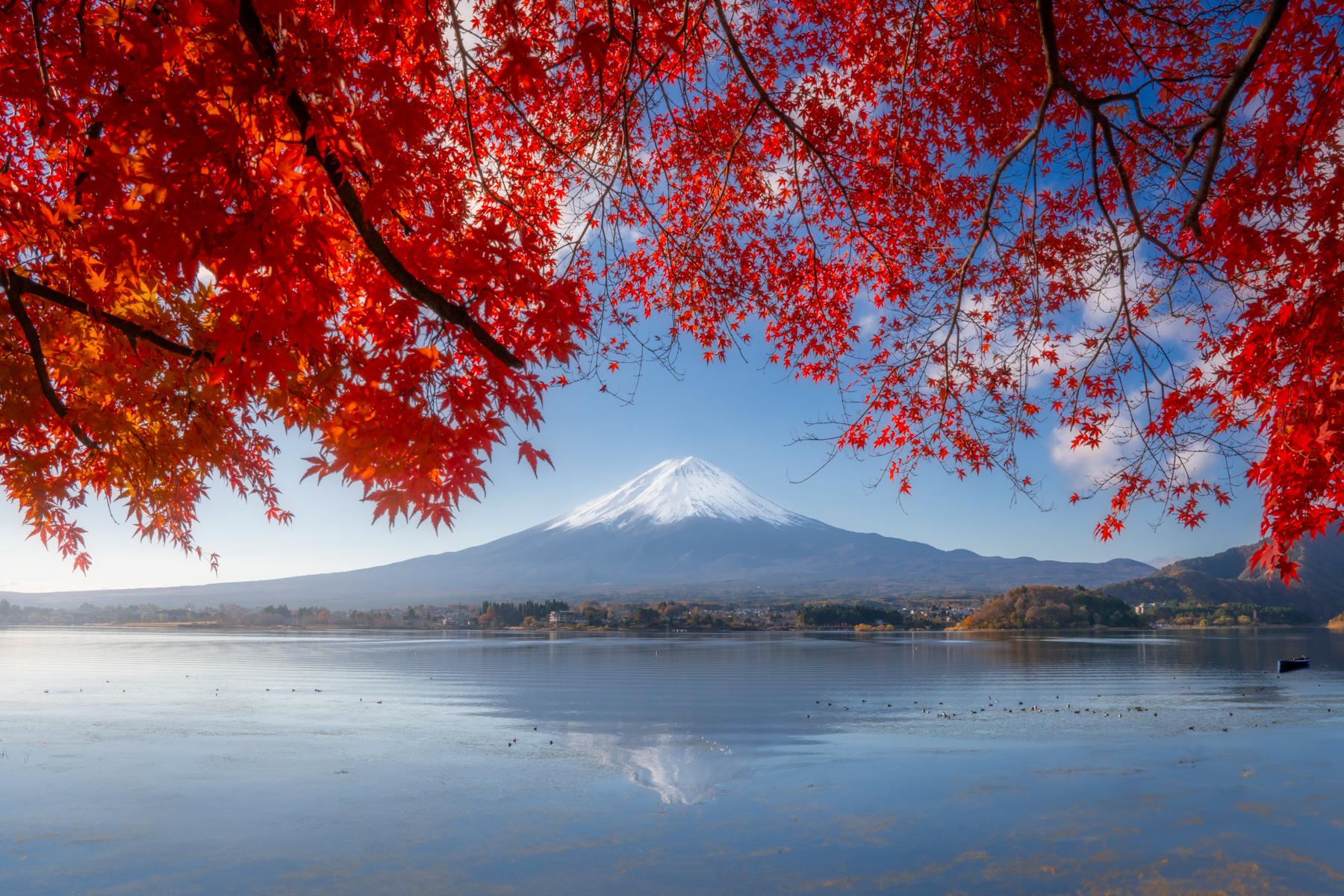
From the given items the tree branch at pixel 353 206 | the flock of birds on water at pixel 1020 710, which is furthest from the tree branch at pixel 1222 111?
the flock of birds on water at pixel 1020 710

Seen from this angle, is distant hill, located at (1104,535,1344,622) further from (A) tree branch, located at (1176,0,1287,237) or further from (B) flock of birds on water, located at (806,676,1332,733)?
(A) tree branch, located at (1176,0,1287,237)

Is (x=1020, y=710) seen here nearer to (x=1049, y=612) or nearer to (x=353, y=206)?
(x=353, y=206)

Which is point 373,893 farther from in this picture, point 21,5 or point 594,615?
point 594,615

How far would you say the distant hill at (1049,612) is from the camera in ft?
165

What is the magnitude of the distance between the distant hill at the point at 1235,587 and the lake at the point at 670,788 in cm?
6508

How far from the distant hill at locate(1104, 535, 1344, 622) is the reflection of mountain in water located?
73.8 metres

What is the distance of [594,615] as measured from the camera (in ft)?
181

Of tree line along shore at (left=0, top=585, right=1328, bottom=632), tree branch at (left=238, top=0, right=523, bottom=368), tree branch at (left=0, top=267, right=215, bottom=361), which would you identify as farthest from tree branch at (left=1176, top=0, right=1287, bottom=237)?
tree line along shore at (left=0, top=585, right=1328, bottom=632)

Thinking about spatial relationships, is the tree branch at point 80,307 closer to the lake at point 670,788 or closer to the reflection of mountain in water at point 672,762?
the lake at point 670,788

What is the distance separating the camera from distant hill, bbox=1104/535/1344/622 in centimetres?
6994

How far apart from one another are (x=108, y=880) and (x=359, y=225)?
16.3ft

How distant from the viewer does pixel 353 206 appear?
2.63 m

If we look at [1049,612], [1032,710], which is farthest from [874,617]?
[1032,710]

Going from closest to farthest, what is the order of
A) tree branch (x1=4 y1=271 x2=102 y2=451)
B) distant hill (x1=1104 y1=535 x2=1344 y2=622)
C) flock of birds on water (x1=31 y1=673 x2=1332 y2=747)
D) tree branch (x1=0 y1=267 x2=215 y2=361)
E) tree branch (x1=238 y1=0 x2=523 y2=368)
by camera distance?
1. tree branch (x1=238 y1=0 x2=523 y2=368)
2. tree branch (x1=4 y1=271 x2=102 y2=451)
3. tree branch (x1=0 y1=267 x2=215 y2=361)
4. flock of birds on water (x1=31 y1=673 x2=1332 y2=747)
5. distant hill (x1=1104 y1=535 x2=1344 y2=622)
